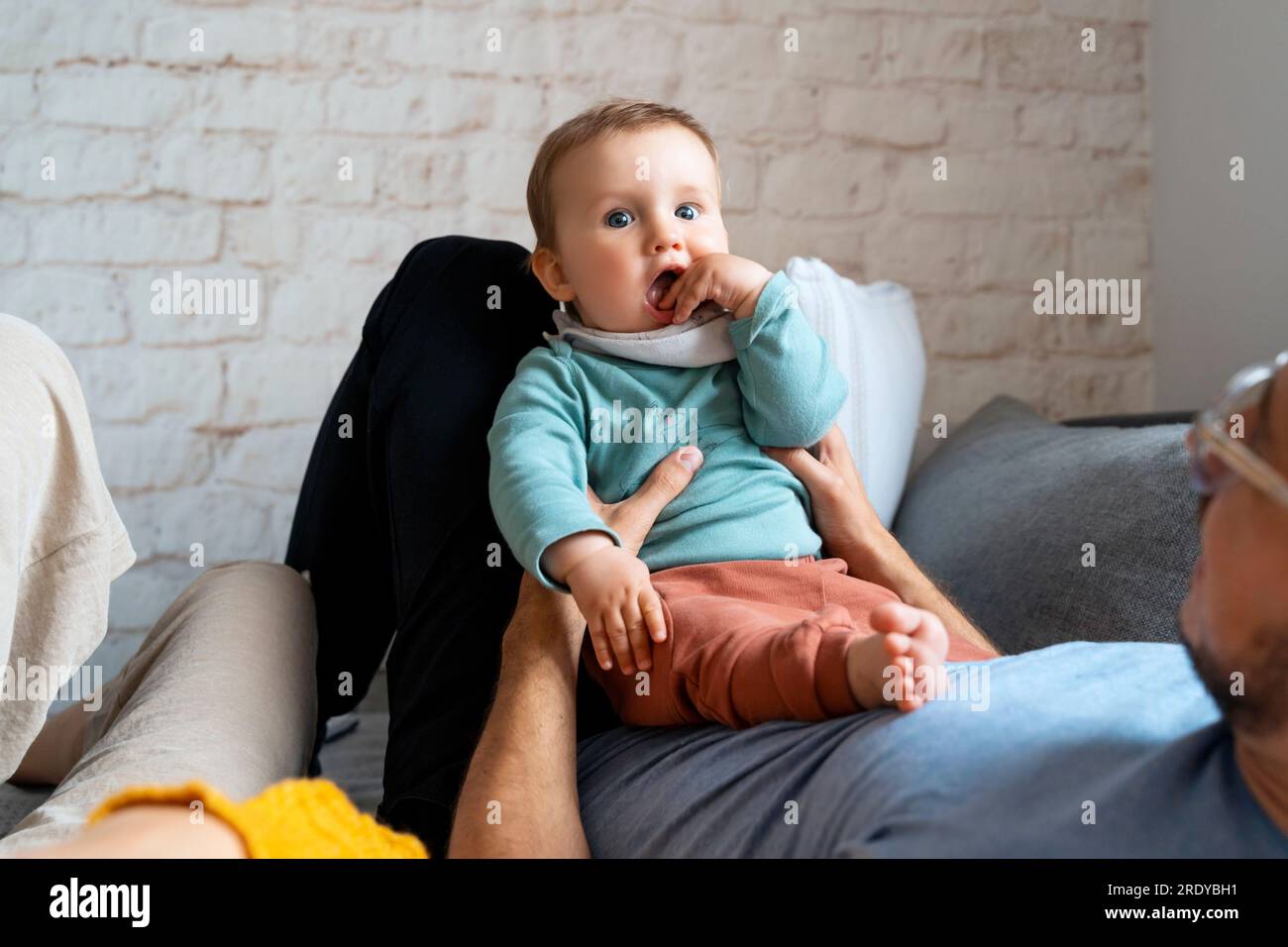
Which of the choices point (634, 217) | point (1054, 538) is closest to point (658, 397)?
point (634, 217)

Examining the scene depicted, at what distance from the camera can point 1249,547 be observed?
2.12ft

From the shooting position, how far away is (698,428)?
51.3 inches

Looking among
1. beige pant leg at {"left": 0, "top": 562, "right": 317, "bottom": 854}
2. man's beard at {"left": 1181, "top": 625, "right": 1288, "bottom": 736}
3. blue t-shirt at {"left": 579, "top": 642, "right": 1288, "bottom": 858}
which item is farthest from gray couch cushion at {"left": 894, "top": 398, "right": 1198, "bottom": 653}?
beige pant leg at {"left": 0, "top": 562, "right": 317, "bottom": 854}

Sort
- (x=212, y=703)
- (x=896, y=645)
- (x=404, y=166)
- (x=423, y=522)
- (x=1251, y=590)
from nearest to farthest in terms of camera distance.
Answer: (x=1251, y=590) < (x=896, y=645) < (x=212, y=703) < (x=423, y=522) < (x=404, y=166)

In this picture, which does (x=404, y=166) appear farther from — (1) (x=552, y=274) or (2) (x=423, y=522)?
(2) (x=423, y=522)

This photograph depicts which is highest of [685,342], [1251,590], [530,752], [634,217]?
[634,217]

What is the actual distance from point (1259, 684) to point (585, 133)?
3.00 ft

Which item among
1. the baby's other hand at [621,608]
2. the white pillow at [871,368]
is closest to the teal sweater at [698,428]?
the baby's other hand at [621,608]

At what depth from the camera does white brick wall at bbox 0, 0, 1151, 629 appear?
80.3 inches

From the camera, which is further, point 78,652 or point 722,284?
point 722,284

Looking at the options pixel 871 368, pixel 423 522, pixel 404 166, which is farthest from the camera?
pixel 404 166

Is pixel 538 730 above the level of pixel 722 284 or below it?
below
